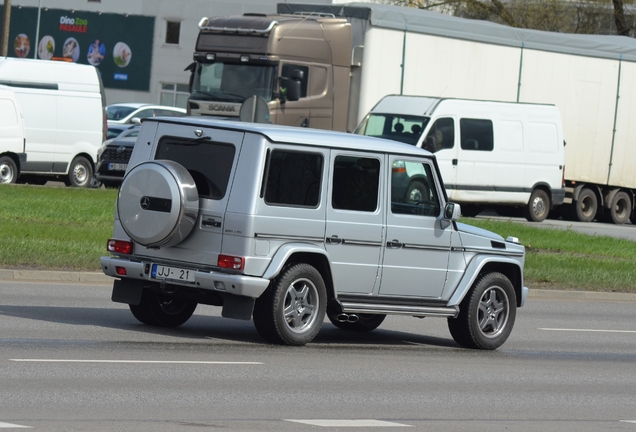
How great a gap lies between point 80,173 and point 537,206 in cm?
1081

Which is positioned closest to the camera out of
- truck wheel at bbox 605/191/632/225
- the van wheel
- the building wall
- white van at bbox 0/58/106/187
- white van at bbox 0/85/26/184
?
white van at bbox 0/85/26/184

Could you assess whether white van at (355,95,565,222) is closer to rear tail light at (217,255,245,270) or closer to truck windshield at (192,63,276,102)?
truck windshield at (192,63,276,102)

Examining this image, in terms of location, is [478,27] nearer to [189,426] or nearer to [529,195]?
[529,195]

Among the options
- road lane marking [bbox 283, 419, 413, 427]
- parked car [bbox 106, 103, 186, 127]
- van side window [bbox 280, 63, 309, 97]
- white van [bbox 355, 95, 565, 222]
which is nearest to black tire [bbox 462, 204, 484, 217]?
white van [bbox 355, 95, 565, 222]

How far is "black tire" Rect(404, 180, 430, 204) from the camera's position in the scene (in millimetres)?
11766

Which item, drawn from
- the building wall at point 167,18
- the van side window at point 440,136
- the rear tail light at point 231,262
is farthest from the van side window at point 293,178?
the building wall at point 167,18

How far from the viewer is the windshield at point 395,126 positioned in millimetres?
27062

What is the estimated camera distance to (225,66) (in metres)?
26.8

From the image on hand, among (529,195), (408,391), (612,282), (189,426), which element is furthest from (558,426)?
(529,195)

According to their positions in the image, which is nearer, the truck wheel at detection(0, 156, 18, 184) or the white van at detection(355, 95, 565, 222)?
the white van at detection(355, 95, 565, 222)

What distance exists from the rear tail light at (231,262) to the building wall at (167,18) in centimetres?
4889

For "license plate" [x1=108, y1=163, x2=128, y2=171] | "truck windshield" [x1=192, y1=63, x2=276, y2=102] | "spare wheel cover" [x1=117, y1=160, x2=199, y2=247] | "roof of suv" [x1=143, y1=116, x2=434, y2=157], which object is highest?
"truck windshield" [x1=192, y1=63, x2=276, y2=102]

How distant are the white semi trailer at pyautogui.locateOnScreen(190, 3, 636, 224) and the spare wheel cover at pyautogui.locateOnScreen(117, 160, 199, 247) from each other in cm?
1524

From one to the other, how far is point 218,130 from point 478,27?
1949 centimetres
